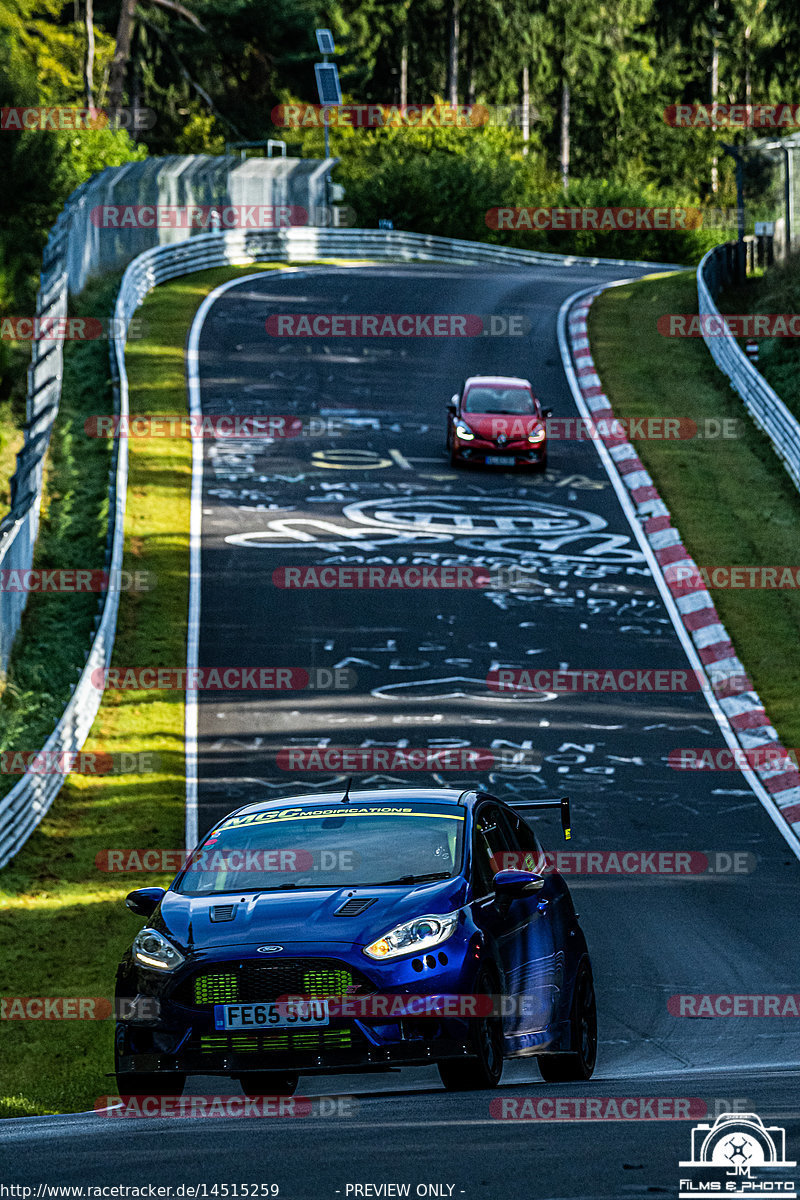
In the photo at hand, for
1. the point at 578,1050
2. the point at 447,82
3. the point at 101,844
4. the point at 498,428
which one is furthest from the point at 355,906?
the point at 447,82

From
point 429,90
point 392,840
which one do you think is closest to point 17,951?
point 392,840

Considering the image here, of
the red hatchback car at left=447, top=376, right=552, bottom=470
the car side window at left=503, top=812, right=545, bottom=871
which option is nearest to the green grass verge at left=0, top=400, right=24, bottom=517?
the red hatchback car at left=447, top=376, right=552, bottom=470

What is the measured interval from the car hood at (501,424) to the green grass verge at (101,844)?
4.88m

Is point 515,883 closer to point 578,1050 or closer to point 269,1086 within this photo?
point 578,1050

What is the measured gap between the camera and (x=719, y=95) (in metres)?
97.8

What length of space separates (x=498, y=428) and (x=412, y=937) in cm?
2259

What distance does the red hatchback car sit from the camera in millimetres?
30047

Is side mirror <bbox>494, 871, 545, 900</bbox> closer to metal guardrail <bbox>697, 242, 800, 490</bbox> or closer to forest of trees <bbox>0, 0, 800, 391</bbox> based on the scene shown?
metal guardrail <bbox>697, 242, 800, 490</bbox>

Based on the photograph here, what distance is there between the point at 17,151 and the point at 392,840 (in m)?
37.0

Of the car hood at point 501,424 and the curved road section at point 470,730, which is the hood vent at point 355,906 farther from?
the car hood at point 501,424

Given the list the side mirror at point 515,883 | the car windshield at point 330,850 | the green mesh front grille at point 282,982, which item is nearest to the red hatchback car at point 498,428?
the car windshield at point 330,850

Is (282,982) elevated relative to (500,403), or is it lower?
lower

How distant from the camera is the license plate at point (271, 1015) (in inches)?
307

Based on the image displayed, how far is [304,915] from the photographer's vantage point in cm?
811
